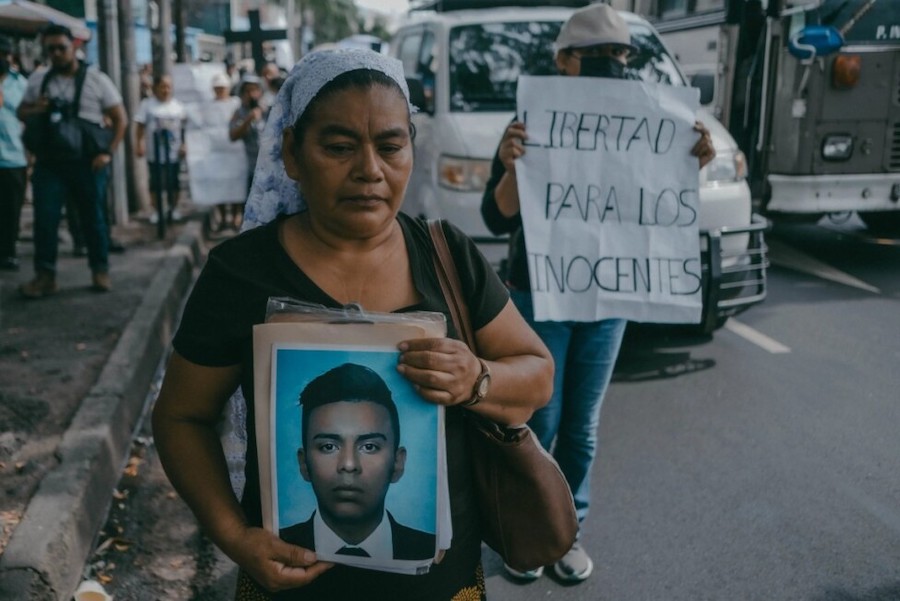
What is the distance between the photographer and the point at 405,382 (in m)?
1.54

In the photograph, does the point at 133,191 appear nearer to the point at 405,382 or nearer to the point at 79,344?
the point at 79,344

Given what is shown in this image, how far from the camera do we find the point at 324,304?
167 centimetres

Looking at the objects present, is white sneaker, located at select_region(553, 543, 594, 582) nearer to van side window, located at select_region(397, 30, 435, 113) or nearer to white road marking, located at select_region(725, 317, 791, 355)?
white road marking, located at select_region(725, 317, 791, 355)

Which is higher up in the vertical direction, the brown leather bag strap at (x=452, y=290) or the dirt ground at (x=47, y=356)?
the brown leather bag strap at (x=452, y=290)

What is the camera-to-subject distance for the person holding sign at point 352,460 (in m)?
1.55

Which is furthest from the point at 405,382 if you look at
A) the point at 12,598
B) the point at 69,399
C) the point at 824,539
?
the point at 69,399

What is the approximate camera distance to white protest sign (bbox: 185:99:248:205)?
11328 millimetres

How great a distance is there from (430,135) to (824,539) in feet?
12.7

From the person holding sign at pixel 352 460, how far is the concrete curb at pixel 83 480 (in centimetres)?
189

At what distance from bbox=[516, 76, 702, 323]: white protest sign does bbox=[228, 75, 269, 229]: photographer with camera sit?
26.2ft

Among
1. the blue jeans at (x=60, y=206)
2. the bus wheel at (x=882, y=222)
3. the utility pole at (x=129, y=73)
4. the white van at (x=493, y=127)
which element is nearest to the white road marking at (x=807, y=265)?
the bus wheel at (x=882, y=222)

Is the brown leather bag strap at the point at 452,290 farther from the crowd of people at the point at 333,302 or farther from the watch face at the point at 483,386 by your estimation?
the watch face at the point at 483,386

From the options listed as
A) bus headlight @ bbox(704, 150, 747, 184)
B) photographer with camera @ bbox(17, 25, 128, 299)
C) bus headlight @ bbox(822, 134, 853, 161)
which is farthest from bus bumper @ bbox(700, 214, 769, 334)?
photographer with camera @ bbox(17, 25, 128, 299)

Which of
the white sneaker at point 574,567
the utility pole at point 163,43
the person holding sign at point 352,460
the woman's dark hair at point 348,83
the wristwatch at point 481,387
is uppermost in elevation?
the utility pole at point 163,43
